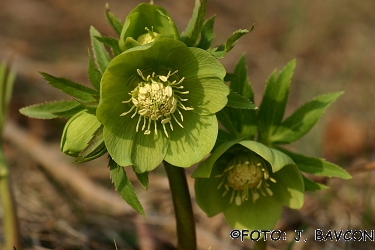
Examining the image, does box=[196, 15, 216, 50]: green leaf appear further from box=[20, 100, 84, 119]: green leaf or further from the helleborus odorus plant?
box=[20, 100, 84, 119]: green leaf

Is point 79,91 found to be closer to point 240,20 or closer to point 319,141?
point 319,141

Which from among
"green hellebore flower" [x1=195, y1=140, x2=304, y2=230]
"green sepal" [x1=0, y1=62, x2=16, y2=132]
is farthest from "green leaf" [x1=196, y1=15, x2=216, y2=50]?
"green sepal" [x1=0, y1=62, x2=16, y2=132]

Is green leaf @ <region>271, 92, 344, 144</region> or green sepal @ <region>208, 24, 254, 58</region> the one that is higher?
green sepal @ <region>208, 24, 254, 58</region>

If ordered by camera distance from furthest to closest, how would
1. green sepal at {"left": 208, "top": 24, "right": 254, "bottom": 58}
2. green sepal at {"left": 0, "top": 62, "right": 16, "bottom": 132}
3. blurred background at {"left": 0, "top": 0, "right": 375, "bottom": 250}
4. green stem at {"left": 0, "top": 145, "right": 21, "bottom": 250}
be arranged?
blurred background at {"left": 0, "top": 0, "right": 375, "bottom": 250}, green sepal at {"left": 0, "top": 62, "right": 16, "bottom": 132}, green stem at {"left": 0, "top": 145, "right": 21, "bottom": 250}, green sepal at {"left": 208, "top": 24, "right": 254, "bottom": 58}

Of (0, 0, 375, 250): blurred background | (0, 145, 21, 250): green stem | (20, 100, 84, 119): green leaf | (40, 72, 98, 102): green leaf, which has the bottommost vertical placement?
(0, 0, 375, 250): blurred background

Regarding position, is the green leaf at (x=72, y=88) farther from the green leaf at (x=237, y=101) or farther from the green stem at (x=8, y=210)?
the green stem at (x=8, y=210)

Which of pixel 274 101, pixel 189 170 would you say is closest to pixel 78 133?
pixel 274 101

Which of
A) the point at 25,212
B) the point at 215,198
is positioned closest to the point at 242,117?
the point at 215,198

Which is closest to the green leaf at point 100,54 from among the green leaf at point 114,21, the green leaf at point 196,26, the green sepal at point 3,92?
the green leaf at point 114,21
